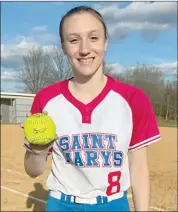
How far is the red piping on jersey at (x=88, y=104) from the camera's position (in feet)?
6.18

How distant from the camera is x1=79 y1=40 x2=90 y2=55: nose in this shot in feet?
5.98

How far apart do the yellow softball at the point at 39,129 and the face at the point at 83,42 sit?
30cm

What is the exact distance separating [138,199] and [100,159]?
28 cm

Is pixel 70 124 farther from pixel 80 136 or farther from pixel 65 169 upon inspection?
pixel 65 169

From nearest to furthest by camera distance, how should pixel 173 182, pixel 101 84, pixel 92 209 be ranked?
pixel 92 209, pixel 101 84, pixel 173 182

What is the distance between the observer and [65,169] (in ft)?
6.15

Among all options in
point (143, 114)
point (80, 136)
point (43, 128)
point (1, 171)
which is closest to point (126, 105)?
point (143, 114)

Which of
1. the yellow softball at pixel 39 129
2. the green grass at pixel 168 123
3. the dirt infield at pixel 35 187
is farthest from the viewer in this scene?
the green grass at pixel 168 123

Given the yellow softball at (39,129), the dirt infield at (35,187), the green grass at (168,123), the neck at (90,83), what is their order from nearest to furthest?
1. the yellow softball at (39,129)
2. the neck at (90,83)
3. the dirt infield at (35,187)
4. the green grass at (168,123)

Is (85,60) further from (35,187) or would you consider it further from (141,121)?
(35,187)

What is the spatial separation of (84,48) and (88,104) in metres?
0.29

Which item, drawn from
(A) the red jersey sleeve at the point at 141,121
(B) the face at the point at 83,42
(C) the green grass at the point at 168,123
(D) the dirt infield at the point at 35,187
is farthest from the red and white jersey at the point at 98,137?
(C) the green grass at the point at 168,123

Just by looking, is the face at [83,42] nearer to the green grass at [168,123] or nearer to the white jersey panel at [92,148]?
the white jersey panel at [92,148]

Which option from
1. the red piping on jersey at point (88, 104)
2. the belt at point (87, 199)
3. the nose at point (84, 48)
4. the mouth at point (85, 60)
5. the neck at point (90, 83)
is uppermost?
the nose at point (84, 48)
